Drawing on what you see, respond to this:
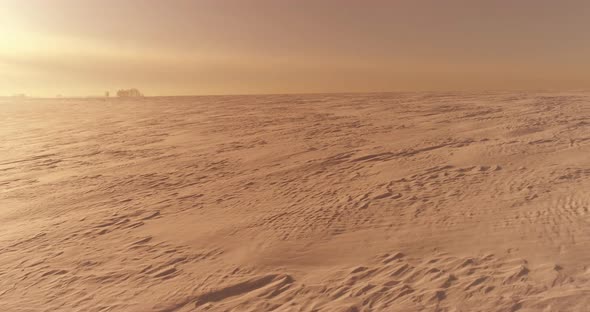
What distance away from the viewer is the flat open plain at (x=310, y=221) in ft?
13.3

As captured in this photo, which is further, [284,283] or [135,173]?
[135,173]

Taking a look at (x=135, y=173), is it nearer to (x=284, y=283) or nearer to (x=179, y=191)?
(x=179, y=191)

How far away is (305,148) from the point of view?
9766 mm

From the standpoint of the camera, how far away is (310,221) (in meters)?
5.67

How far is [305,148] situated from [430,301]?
6293 mm

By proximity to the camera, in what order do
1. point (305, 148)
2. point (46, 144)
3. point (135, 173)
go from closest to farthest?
point (135, 173) → point (305, 148) → point (46, 144)

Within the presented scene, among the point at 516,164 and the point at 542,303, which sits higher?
the point at 516,164

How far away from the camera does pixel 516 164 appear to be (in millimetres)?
7594

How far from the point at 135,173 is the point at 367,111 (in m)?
8.97

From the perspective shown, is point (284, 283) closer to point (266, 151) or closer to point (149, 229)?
point (149, 229)

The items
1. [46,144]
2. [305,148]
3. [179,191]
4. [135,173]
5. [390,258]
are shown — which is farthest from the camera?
[46,144]

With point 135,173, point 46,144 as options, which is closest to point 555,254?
point 135,173

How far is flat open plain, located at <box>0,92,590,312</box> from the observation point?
4039 millimetres

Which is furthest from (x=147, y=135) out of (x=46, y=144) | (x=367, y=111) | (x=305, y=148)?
(x=367, y=111)
